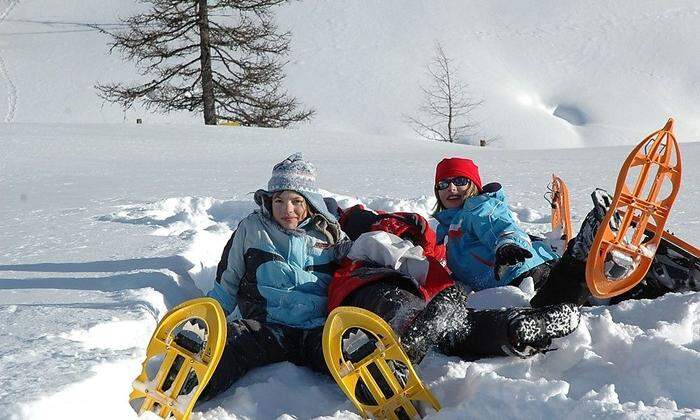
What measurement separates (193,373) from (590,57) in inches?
1317

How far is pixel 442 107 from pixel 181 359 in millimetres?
23987

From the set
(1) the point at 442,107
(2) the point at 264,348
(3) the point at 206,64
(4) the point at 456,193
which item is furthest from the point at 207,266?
(1) the point at 442,107

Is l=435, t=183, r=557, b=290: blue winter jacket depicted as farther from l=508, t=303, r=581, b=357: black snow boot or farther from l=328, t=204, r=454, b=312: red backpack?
l=508, t=303, r=581, b=357: black snow boot

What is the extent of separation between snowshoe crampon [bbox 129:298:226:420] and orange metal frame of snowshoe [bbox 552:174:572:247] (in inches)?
99.6

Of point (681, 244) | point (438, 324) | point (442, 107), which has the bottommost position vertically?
point (438, 324)

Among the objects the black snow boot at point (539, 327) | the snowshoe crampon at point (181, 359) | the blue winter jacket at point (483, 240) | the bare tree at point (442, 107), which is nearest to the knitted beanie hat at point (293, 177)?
the blue winter jacket at point (483, 240)

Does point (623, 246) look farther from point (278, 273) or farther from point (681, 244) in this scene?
point (278, 273)

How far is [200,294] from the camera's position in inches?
140

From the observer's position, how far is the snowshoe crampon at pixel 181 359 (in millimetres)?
2180

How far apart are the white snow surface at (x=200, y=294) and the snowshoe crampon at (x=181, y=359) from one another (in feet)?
0.26

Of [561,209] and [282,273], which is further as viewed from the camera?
[561,209]

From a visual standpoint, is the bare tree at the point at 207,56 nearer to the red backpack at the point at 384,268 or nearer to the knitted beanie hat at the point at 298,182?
the red backpack at the point at 384,268

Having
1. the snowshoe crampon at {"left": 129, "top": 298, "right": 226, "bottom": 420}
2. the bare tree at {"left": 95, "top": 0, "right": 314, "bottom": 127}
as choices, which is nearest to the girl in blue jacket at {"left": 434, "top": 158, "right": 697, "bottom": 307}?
the snowshoe crampon at {"left": 129, "top": 298, "right": 226, "bottom": 420}

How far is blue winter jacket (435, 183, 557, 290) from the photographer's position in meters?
3.45
